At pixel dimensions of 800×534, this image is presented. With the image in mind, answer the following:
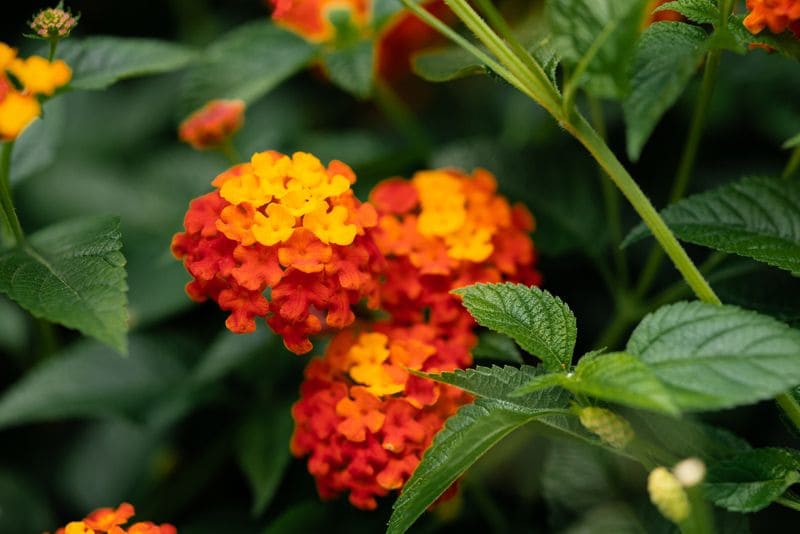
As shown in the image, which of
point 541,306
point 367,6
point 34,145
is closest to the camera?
point 541,306

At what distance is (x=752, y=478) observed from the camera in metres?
0.83

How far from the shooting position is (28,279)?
927mm

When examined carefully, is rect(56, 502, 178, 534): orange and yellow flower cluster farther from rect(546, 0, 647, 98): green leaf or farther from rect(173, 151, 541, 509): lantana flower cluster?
rect(546, 0, 647, 98): green leaf

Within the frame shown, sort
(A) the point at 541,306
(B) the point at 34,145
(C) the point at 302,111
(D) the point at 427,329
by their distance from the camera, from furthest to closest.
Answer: (C) the point at 302,111, (B) the point at 34,145, (D) the point at 427,329, (A) the point at 541,306

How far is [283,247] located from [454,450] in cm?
27

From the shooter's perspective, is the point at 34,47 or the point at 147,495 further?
the point at 34,47

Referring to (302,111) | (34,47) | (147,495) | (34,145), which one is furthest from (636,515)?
(34,47)

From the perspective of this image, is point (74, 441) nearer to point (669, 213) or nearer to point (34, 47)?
point (34, 47)

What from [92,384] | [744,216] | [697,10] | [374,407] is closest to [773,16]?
[697,10]

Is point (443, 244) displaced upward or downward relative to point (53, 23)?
downward

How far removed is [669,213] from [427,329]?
0.28 meters

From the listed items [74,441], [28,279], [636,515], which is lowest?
[74,441]

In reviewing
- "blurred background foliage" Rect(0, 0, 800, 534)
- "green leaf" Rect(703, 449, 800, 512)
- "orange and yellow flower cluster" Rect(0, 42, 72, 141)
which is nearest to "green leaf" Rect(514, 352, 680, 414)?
"green leaf" Rect(703, 449, 800, 512)

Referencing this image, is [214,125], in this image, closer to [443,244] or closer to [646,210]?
[443,244]
